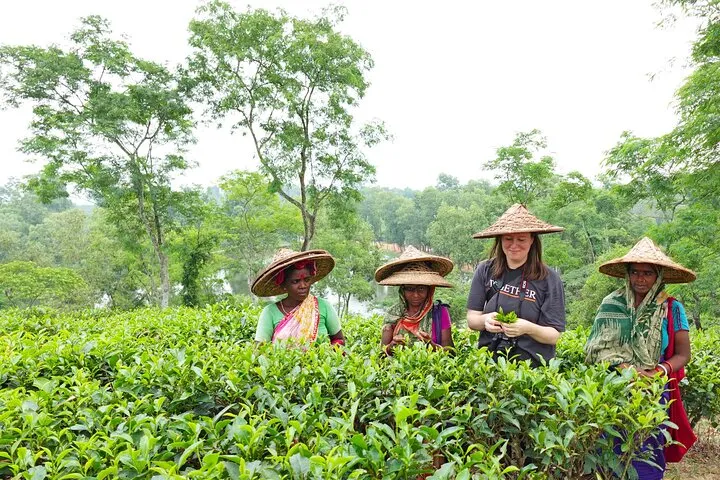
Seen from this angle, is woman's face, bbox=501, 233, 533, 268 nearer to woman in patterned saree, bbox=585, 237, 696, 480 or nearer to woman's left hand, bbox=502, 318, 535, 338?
woman's left hand, bbox=502, 318, 535, 338

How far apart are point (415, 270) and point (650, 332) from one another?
143 centimetres

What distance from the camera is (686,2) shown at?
6.54 metres

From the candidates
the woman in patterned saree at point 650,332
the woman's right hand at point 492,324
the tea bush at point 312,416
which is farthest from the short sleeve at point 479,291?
the woman in patterned saree at point 650,332

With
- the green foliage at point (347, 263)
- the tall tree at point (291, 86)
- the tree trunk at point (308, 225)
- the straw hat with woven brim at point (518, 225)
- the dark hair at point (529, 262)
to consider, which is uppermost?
the tall tree at point (291, 86)

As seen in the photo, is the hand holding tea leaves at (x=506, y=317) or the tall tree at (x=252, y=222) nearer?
the hand holding tea leaves at (x=506, y=317)

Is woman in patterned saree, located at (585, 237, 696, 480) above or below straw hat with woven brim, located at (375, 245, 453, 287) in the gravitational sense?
below

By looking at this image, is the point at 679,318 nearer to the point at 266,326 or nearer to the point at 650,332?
the point at 650,332

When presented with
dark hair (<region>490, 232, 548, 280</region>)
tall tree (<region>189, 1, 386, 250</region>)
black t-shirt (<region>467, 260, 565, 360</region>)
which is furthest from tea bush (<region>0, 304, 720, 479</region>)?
tall tree (<region>189, 1, 386, 250</region>)

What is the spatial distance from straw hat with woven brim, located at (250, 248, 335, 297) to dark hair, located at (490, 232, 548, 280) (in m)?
1.13

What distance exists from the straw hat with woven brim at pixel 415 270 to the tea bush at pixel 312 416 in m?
0.46

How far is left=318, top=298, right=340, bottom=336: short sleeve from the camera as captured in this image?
11.0ft

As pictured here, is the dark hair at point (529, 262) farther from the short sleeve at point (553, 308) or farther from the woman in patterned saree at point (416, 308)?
the woman in patterned saree at point (416, 308)

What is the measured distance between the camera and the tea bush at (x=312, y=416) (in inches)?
62.2

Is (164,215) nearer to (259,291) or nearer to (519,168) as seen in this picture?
(519,168)
